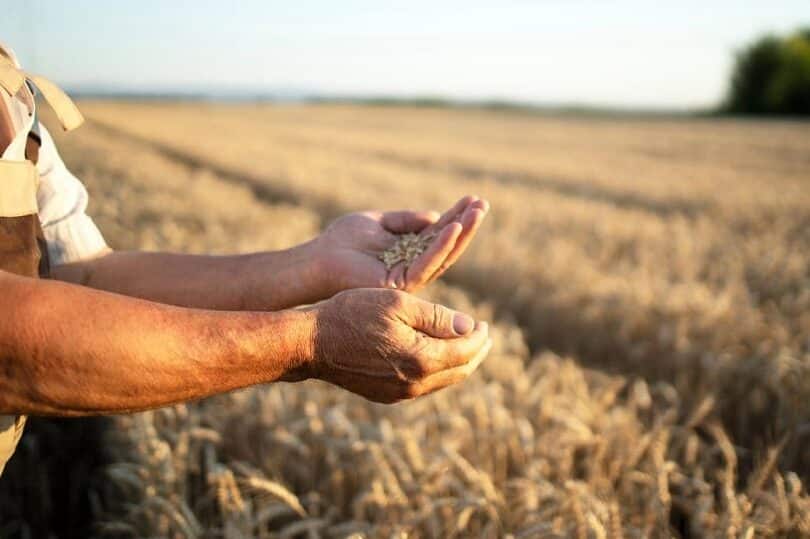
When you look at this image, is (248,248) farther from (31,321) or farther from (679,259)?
(31,321)

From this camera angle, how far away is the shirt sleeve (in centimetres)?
161

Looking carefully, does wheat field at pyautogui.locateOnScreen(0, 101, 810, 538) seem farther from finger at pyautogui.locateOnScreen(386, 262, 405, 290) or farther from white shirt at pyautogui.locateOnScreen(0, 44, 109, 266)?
white shirt at pyautogui.locateOnScreen(0, 44, 109, 266)

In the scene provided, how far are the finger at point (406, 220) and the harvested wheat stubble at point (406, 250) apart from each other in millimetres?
62

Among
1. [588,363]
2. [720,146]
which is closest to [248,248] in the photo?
[588,363]

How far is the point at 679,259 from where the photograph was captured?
5.46 meters

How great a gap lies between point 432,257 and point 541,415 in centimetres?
115

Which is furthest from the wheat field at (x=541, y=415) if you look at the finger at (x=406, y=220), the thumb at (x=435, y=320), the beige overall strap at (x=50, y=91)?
the beige overall strap at (x=50, y=91)

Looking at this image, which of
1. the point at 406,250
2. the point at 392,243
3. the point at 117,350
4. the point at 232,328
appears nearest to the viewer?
the point at 117,350

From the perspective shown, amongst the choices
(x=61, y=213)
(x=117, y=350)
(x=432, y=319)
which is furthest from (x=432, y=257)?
(x=61, y=213)

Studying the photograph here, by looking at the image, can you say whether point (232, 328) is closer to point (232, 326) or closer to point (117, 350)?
point (232, 326)

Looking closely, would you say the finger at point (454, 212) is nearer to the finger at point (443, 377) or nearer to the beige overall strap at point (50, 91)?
the finger at point (443, 377)

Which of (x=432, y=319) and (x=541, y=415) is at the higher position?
(x=432, y=319)

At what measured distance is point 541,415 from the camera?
257cm

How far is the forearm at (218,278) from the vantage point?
1.79m
